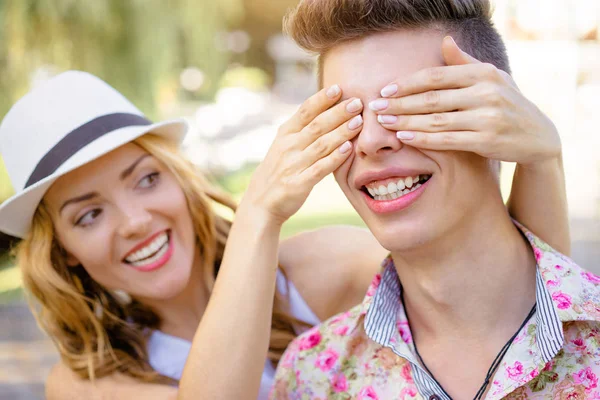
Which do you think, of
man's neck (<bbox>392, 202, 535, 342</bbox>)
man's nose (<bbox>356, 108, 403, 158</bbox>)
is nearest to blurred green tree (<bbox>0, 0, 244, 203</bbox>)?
man's nose (<bbox>356, 108, 403, 158</bbox>)

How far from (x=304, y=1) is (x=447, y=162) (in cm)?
57

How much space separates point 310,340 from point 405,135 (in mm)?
742

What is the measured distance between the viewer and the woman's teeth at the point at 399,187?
1530mm

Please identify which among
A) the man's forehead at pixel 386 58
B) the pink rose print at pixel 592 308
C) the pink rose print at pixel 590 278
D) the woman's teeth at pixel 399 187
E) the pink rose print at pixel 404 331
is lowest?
the pink rose print at pixel 404 331

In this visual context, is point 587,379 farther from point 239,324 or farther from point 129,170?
point 129,170

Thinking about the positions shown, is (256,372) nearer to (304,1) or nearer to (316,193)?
(304,1)

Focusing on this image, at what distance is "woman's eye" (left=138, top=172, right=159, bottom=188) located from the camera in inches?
98.7

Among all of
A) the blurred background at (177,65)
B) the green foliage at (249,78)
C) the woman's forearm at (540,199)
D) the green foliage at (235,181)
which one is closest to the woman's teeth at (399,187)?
the woman's forearm at (540,199)

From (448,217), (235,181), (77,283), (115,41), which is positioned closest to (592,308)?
(448,217)

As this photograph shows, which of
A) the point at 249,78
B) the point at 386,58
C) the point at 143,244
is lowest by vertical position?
the point at 249,78

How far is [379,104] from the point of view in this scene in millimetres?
1469

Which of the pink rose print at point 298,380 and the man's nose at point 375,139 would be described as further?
the pink rose print at point 298,380

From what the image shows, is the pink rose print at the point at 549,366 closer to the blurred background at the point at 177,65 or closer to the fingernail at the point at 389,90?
the fingernail at the point at 389,90

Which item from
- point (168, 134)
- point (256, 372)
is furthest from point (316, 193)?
point (256, 372)
